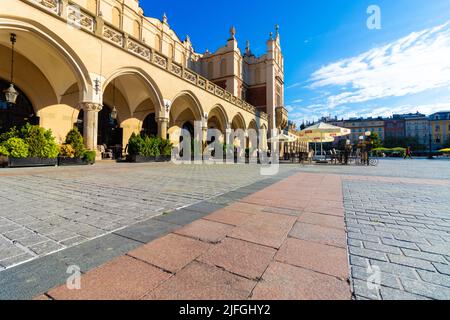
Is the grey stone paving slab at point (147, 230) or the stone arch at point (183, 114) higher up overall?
the stone arch at point (183, 114)

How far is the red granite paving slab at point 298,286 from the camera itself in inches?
47.8

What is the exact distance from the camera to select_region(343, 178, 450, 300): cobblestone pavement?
1303mm

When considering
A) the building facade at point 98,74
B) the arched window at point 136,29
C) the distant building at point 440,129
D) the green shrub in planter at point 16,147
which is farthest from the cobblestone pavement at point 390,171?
the distant building at point 440,129

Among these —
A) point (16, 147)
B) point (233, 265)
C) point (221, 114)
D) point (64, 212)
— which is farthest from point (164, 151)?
point (233, 265)

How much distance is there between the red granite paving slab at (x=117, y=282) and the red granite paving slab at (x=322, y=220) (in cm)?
193

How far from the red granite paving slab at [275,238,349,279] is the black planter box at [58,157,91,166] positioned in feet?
32.3

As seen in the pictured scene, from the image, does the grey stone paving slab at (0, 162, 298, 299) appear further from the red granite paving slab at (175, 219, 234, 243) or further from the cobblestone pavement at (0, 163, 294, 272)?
the red granite paving slab at (175, 219, 234, 243)

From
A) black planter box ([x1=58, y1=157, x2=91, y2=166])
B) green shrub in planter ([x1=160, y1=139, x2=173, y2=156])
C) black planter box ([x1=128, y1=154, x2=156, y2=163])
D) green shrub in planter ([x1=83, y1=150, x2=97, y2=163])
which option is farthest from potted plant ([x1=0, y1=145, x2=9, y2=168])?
green shrub in planter ([x1=160, y1=139, x2=173, y2=156])

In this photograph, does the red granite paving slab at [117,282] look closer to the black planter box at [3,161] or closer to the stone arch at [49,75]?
the black planter box at [3,161]

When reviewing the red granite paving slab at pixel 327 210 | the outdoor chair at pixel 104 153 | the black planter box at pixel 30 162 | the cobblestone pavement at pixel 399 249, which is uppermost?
the outdoor chair at pixel 104 153

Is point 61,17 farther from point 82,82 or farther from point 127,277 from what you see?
point 127,277

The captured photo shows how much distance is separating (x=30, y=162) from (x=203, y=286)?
31.8ft

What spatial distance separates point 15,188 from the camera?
14.1 ft
